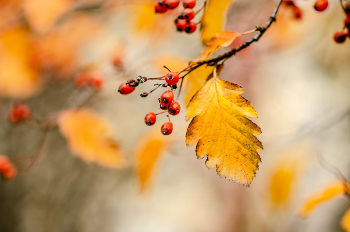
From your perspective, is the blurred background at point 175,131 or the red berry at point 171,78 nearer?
the red berry at point 171,78

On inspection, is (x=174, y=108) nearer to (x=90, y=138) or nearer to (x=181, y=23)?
(x=181, y=23)

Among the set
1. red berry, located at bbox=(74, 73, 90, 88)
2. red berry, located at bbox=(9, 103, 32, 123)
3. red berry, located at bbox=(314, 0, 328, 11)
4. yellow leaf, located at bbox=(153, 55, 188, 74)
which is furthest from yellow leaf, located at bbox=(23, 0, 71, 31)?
red berry, located at bbox=(314, 0, 328, 11)

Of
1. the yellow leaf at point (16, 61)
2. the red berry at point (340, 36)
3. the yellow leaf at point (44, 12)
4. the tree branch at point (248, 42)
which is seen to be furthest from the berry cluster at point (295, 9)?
the yellow leaf at point (16, 61)

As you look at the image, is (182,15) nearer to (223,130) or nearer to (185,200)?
(223,130)

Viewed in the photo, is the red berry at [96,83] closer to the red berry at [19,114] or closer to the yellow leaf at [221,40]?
the red berry at [19,114]

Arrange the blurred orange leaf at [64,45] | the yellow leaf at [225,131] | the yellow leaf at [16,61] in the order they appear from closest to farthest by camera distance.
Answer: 1. the yellow leaf at [225,131]
2. the yellow leaf at [16,61]
3. the blurred orange leaf at [64,45]

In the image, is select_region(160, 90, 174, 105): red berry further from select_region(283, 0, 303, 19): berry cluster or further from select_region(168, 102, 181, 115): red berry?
select_region(283, 0, 303, 19): berry cluster

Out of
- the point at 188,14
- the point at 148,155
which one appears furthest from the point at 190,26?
the point at 148,155
